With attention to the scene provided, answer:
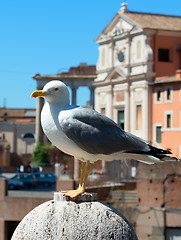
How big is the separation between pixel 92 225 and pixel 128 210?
28282 millimetres

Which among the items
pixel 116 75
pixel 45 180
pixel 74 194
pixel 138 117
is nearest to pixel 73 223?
pixel 74 194

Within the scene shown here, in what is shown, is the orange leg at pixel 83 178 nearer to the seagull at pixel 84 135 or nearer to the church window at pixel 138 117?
the seagull at pixel 84 135

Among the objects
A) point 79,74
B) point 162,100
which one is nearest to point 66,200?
point 162,100

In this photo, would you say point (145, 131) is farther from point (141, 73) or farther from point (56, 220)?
point (56, 220)

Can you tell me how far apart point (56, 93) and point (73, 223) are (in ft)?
4.18

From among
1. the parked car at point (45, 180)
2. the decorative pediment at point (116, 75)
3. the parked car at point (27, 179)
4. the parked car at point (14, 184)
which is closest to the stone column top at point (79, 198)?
the parked car at point (14, 184)

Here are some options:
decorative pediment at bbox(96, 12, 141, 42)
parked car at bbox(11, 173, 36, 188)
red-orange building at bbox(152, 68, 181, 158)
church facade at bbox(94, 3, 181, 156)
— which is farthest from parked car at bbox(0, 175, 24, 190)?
decorative pediment at bbox(96, 12, 141, 42)

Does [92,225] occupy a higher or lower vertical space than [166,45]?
lower

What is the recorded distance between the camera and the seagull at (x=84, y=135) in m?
6.62

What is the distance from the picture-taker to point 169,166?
33.4 m

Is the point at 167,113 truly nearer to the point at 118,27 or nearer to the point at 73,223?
the point at 118,27

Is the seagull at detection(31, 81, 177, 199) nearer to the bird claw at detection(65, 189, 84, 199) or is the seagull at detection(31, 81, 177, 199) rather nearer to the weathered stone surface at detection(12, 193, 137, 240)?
the bird claw at detection(65, 189, 84, 199)

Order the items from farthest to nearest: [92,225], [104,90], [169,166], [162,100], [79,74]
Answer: [79,74] → [104,90] → [162,100] → [169,166] → [92,225]

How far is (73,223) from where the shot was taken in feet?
21.0
